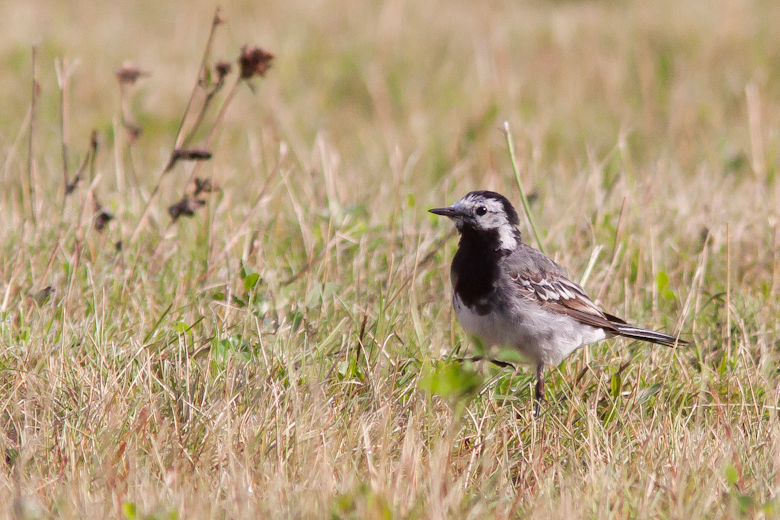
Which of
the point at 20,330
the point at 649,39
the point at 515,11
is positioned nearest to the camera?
the point at 20,330

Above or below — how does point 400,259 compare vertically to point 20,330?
above

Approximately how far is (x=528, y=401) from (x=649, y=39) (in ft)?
24.5

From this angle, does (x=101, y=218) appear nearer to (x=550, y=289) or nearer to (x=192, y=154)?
(x=192, y=154)

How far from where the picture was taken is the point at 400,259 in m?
5.56

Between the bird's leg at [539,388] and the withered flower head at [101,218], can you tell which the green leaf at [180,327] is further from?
the bird's leg at [539,388]

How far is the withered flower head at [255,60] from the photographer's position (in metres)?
5.08

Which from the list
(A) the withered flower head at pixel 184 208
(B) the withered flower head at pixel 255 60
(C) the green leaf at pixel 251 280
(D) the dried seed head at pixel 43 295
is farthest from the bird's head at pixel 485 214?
(D) the dried seed head at pixel 43 295

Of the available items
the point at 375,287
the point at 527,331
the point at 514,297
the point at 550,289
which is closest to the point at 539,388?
the point at 527,331

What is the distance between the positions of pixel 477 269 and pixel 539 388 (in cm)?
71

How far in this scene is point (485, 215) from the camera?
15.7 feet

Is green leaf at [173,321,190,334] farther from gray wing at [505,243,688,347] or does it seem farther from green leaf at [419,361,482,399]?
gray wing at [505,243,688,347]

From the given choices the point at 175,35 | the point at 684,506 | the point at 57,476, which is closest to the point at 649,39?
the point at 175,35

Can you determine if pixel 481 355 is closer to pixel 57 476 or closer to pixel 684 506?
pixel 684 506

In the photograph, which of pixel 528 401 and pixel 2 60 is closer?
pixel 528 401
